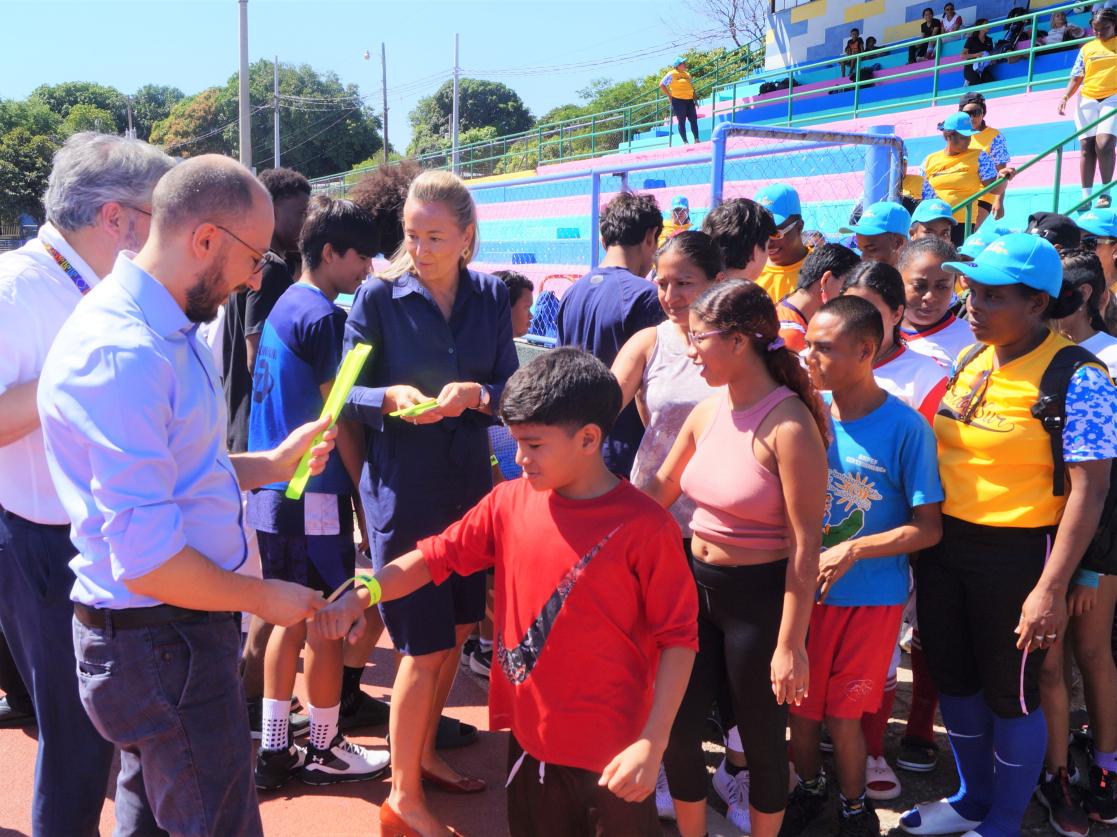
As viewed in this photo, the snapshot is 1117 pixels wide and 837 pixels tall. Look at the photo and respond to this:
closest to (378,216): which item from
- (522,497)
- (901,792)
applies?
(522,497)

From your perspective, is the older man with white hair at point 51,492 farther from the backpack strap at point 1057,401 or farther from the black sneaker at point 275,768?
the backpack strap at point 1057,401

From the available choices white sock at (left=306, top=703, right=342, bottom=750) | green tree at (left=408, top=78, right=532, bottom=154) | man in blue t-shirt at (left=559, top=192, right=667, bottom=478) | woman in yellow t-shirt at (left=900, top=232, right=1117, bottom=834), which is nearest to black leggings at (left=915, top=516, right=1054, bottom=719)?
woman in yellow t-shirt at (left=900, top=232, right=1117, bottom=834)

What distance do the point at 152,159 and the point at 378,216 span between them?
1358 mm

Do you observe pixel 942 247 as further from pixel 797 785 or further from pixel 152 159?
pixel 152 159

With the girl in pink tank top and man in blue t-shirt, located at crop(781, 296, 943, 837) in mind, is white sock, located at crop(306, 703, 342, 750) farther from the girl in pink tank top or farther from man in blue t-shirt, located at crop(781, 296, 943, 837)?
man in blue t-shirt, located at crop(781, 296, 943, 837)

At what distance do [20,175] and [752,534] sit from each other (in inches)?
2132

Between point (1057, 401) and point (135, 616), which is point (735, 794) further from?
point (135, 616)

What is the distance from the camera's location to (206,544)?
1906 mm

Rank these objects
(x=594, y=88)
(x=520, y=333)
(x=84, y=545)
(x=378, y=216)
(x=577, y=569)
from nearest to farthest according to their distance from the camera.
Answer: (x=84, y=545) < (x=577, y=569) < (x=378, y=216) < (x=520, y=333) < (x=594, y=88)

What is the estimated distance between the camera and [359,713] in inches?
152

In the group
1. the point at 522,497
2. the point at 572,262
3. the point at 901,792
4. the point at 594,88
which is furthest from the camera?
the point at 594,88

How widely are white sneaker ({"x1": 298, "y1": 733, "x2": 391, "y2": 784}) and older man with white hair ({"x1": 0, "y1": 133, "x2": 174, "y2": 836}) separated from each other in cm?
110

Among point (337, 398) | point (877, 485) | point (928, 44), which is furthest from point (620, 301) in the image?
point (928, 44)

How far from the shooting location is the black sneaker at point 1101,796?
3070mm
